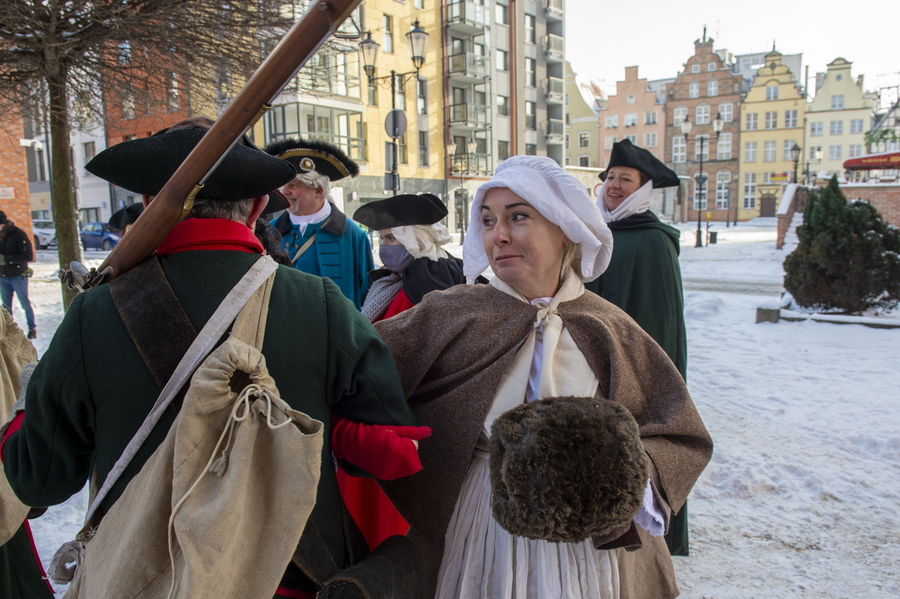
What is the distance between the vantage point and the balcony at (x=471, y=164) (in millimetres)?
→ 34562

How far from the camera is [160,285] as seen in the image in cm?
132

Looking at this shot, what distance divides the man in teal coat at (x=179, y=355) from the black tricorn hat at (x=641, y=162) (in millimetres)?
2618

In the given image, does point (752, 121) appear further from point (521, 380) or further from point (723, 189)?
point (521, 380)

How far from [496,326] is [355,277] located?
2.24 m

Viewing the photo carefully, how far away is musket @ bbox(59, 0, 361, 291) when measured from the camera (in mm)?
1087

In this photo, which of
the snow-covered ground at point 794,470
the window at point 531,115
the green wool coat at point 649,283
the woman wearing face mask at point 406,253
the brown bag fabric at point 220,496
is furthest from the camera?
the window at point 531,115

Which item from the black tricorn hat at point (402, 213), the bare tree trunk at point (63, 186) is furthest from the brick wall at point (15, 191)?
the black tricorn hat at point (402, 213)

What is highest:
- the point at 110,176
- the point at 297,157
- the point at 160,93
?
the point at 160,93

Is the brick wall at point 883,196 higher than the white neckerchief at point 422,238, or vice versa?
the brick wall at point 883,196

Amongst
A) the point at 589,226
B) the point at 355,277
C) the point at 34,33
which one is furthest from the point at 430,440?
the point at 34,33

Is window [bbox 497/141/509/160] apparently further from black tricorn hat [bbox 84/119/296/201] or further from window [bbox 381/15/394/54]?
black tricorn hat [bbox 84/119/296/201]

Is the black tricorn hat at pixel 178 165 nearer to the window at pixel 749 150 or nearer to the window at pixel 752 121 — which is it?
the window at pixel 749 150

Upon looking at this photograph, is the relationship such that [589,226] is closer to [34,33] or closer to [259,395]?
[259,395]

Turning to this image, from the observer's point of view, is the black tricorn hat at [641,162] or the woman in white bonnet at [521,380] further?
the black tricorn hat at [641,162]
